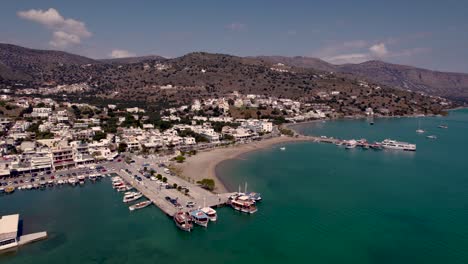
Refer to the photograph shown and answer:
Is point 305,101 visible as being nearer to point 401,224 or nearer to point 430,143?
point 430,143

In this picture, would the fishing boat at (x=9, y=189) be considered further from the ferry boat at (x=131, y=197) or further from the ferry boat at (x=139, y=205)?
the ferry boat at (x=139, y=205)

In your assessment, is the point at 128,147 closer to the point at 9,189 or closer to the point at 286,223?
the point at 9,189

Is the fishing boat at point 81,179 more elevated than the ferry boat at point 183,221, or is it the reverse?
the fishing boat at point 81,179

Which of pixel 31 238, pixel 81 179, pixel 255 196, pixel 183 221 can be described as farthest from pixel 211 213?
pixel 81 179

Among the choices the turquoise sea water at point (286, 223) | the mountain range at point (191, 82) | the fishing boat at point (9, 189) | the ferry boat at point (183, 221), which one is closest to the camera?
the turquoise sea water at point (286, 223)

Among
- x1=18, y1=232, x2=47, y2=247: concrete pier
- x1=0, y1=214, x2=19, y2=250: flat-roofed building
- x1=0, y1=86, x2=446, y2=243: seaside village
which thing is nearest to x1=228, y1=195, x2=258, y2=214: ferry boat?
x1=0, y1=86, x2=446, y2=243: seaside village

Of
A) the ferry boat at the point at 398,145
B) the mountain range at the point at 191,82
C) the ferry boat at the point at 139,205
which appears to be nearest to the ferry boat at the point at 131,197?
the ferry boat at the point at 139,205
